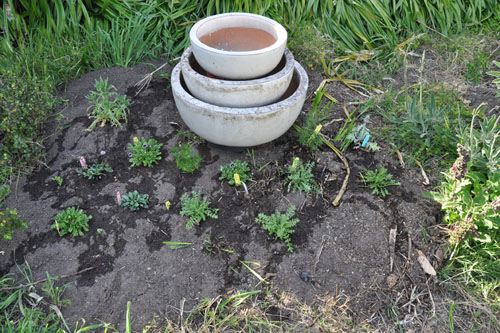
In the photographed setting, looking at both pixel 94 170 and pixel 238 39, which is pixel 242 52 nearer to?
pixel 238 39

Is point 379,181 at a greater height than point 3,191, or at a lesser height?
lesser

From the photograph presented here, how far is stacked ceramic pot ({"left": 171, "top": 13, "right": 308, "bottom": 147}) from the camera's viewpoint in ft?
7.74

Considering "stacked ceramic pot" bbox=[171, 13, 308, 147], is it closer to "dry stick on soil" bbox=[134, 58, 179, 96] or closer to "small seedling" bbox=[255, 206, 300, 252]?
"small seedling" bbox=[255, 206, 300, 252]

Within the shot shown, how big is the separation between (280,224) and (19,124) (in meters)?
1.98

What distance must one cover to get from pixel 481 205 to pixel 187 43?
2.70 meters

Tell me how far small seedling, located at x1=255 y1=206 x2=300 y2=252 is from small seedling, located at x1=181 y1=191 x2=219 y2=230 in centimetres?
31

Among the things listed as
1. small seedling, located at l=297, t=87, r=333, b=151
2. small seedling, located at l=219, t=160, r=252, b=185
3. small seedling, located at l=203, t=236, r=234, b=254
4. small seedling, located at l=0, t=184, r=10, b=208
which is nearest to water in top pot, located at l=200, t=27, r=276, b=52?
small seedling, located at l=297, t=87, r=333, b=151

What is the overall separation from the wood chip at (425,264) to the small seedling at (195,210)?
1306 millimetres

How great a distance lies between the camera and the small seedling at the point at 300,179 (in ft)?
8.67

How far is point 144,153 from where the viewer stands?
8.90 ft

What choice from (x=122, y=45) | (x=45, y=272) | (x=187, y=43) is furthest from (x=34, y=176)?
(x=187, y=43)

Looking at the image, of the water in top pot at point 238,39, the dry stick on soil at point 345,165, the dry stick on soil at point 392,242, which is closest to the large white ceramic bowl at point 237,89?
the water in top pot at point 238,39

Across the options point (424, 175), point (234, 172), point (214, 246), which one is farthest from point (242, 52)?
point (424, 175)

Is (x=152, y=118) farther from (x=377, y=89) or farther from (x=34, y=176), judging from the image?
(x=377, y=89)
